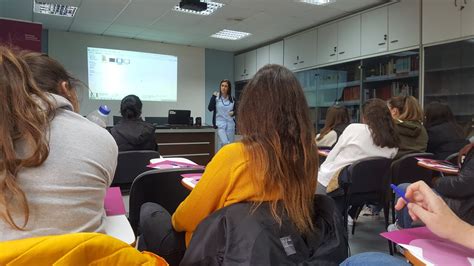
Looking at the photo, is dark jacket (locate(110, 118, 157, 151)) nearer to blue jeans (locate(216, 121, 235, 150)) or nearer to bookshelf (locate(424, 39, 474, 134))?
blue jeans (locate(216, 121, 235, 150))

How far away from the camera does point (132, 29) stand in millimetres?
6773

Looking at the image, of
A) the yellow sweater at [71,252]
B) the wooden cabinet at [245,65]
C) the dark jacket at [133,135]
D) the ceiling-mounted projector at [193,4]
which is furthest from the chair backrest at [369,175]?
the wooden cabinet at [245,65]

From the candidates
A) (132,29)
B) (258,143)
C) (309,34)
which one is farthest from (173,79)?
(258,143)

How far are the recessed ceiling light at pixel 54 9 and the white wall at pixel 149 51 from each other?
907 mm

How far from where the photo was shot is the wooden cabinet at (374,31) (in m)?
5.14

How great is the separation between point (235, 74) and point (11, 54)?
26.3ft


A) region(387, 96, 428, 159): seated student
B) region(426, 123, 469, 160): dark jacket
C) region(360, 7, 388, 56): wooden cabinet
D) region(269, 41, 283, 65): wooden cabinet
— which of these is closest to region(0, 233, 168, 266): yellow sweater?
region(387, 96, 428, 159): seated student

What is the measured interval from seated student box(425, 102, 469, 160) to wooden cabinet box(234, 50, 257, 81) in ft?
16.3

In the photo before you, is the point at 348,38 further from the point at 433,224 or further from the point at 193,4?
the point at 433,224

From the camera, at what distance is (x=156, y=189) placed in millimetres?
1774

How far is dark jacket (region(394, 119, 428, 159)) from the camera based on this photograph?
3104 millimetres

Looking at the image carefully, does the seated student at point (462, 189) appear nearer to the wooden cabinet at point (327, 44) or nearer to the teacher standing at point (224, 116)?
the wooden cabinet at point (327, 44)

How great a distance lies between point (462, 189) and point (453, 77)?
10.5 feet

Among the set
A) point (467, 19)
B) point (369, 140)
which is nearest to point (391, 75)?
point (467, 19)
